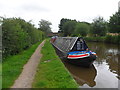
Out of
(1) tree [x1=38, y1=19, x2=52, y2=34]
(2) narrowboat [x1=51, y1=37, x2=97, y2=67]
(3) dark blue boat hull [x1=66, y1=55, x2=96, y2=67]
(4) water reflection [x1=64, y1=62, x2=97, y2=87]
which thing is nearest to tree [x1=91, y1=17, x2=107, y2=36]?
(2) narrowboat [x1=51, y1=37, x2=97, y2=67]

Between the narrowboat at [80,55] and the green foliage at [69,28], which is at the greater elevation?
the green foliage at [69,28]

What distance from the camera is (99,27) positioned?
42094mm

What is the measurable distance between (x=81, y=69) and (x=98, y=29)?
1356 inches

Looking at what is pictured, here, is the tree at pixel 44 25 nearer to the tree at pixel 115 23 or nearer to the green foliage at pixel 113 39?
the green foliage at pixel 113 39

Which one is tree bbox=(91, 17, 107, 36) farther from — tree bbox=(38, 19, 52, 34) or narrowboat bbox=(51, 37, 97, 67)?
tree bbox=(38, 19, 52, 34)

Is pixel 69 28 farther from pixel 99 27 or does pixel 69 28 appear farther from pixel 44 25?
pixel 99 27

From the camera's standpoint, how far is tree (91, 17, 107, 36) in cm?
4203

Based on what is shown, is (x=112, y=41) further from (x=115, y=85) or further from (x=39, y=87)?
(x=39, y=87)

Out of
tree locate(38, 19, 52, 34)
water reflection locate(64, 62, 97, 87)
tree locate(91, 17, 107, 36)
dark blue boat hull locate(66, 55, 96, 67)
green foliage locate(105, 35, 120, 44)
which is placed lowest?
water reflection locate(64, 62, 97, 87)

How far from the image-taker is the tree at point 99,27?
42031mm

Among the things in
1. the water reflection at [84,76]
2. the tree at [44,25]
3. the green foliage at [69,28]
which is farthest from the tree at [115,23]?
the tree at [44,25]

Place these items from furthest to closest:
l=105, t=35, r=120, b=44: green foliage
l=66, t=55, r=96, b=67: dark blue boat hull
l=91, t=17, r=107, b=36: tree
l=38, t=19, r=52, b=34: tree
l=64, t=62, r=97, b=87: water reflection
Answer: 1. l=38, t=19, r=52, b=34: tree
2. l=91, t=17, r=107, b=36: tree
3. l=105, t=35, r=120, b=44: green foliage
4. l=66, t=55, r=96, b=67: dark blue boat hull
5. l=64, t=62, r=97, b=87: water reflection

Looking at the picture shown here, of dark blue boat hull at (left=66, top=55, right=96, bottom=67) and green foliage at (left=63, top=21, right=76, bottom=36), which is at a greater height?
green foliage at (left=63, top=21, right=76, bottom=36)

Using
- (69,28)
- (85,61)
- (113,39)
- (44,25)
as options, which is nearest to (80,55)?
(85,61)
